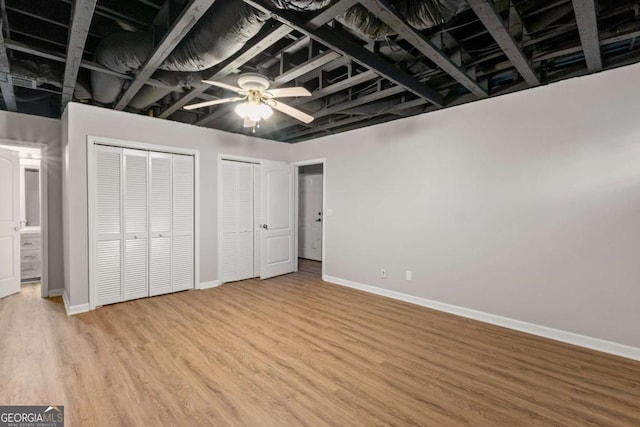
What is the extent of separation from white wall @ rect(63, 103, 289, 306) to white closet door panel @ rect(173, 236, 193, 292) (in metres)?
0.17

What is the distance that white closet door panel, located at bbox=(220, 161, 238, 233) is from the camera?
473 centimetres

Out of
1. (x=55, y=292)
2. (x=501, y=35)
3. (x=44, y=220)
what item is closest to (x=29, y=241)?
(x=44, y=220)

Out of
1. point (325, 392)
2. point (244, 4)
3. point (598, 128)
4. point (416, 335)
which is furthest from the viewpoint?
point (416, 335)

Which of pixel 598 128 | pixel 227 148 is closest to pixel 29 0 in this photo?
pixel 227 148

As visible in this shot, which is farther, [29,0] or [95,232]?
[95,232]

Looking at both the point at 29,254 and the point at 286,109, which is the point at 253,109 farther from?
the point at 29,254

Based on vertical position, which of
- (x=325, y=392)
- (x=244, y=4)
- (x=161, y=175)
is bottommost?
(x=325, y=392)

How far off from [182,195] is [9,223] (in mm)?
2368

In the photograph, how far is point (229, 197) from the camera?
4793mm

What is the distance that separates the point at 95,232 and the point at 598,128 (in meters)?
5.51

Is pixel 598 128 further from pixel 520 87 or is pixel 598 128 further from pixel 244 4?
pixel 244 4

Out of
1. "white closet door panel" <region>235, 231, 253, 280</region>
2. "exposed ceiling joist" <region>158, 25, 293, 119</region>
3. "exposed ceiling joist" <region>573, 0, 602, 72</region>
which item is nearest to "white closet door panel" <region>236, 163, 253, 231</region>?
"white closet door panel" <region>235, 231, 253, 280</region>

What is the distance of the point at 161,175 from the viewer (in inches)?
162

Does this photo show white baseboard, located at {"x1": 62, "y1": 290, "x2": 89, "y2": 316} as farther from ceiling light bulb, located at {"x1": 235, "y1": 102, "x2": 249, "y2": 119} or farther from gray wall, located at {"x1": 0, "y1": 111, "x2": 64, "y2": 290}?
ceiling light bulb, located at {"x1": 235, "y1": 102, "x2": 249, "y2": 119}
